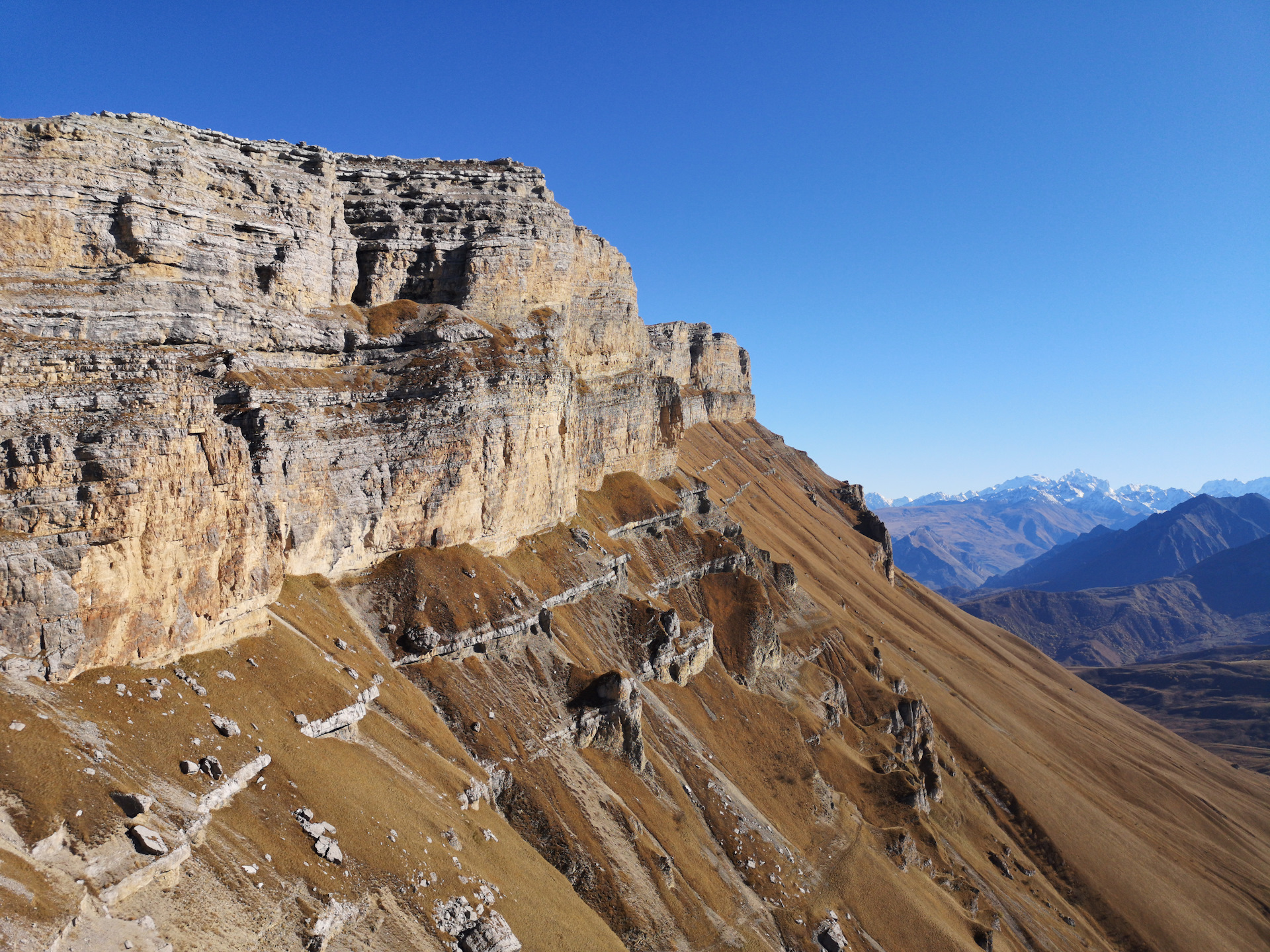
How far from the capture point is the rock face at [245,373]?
128 feet

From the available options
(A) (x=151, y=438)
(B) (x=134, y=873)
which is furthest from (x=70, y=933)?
(A) (x=151, y=438)

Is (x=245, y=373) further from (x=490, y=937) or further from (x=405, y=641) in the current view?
(x=490, y=937)

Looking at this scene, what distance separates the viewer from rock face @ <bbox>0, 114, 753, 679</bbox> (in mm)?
38875

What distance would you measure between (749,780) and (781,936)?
1878cm

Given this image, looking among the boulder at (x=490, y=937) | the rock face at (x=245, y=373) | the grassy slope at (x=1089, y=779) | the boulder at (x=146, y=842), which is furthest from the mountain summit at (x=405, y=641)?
the grassy slope at (x=1089, y=779)

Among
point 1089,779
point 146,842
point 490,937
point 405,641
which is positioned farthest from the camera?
point 1089,779

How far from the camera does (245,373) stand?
57000mm

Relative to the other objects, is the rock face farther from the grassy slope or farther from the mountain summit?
the grassy slope

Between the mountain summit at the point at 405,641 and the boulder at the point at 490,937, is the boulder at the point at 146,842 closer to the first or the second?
the mountain summit at the point at 405,641

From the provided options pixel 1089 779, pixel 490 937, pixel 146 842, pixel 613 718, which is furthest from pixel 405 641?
pixel 1089 779

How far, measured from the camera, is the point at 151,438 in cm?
4162

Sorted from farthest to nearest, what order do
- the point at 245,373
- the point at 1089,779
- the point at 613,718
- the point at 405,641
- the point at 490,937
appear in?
the point at 1089,779 → the point at 613,718 → the point at 405,641 → the point at 245,373 → the point at 490,937

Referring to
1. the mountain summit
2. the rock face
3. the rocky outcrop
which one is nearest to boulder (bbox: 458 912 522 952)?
the mountain summit

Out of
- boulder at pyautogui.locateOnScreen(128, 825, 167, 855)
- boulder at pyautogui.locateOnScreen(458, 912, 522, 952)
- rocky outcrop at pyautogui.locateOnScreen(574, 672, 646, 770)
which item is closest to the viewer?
boulder at pyautogui.locateOnScreen(128, 825, 167, 855)
